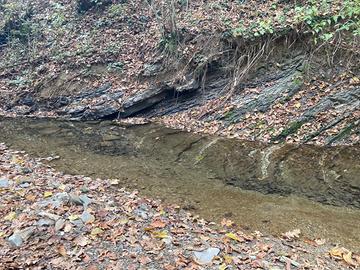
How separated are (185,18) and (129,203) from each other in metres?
10.6

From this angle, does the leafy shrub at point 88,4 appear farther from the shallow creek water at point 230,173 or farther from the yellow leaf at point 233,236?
the yellow leaf at point 233,236

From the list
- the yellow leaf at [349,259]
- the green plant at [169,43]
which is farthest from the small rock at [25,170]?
the green plant at [169,43]

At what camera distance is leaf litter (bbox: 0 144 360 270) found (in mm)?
4262

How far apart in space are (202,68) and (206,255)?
9.52m

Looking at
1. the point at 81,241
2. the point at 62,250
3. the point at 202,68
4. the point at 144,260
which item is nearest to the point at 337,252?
the point at 144,260

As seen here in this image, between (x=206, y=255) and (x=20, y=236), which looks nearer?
(x=206, y=255)

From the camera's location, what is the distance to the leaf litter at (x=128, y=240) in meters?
4.26

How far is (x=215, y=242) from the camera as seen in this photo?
16.0 feet

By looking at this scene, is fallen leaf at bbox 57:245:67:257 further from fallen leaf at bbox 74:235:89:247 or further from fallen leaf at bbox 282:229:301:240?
fallen leaf at bbox 282:229:301:240

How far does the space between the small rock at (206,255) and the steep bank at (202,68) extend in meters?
5.95

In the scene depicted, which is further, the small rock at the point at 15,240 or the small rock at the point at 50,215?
the small rock at the point at 50,215

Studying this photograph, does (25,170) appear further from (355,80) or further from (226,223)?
(355,80)

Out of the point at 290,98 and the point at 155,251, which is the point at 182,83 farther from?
the point at 155,251

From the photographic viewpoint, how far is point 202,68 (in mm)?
13148
